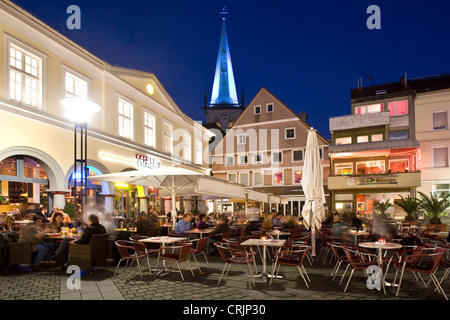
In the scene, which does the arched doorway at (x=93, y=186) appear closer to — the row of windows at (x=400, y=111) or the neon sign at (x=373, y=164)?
the neon sign at (x=373, y=164)

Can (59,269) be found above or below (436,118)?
below

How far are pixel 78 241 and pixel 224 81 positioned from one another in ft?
272

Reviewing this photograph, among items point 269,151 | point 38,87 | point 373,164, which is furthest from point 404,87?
point 38,87

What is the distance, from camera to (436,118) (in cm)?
2670

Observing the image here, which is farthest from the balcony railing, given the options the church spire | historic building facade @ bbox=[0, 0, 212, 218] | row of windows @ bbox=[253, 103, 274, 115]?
the church spire

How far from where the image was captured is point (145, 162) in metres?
21.6

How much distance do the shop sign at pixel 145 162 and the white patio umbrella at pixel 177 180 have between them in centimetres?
907

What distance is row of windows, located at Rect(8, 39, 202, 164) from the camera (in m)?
12.7

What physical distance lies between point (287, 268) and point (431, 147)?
73.9 feet

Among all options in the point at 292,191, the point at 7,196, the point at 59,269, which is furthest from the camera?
the point at 292,191

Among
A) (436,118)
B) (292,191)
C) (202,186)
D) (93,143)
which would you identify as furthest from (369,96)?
(202,186)

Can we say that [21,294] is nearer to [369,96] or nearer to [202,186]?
[202,186]

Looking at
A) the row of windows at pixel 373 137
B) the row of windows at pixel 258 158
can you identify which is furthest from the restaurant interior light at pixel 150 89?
the row of windows at pixel 373 137
